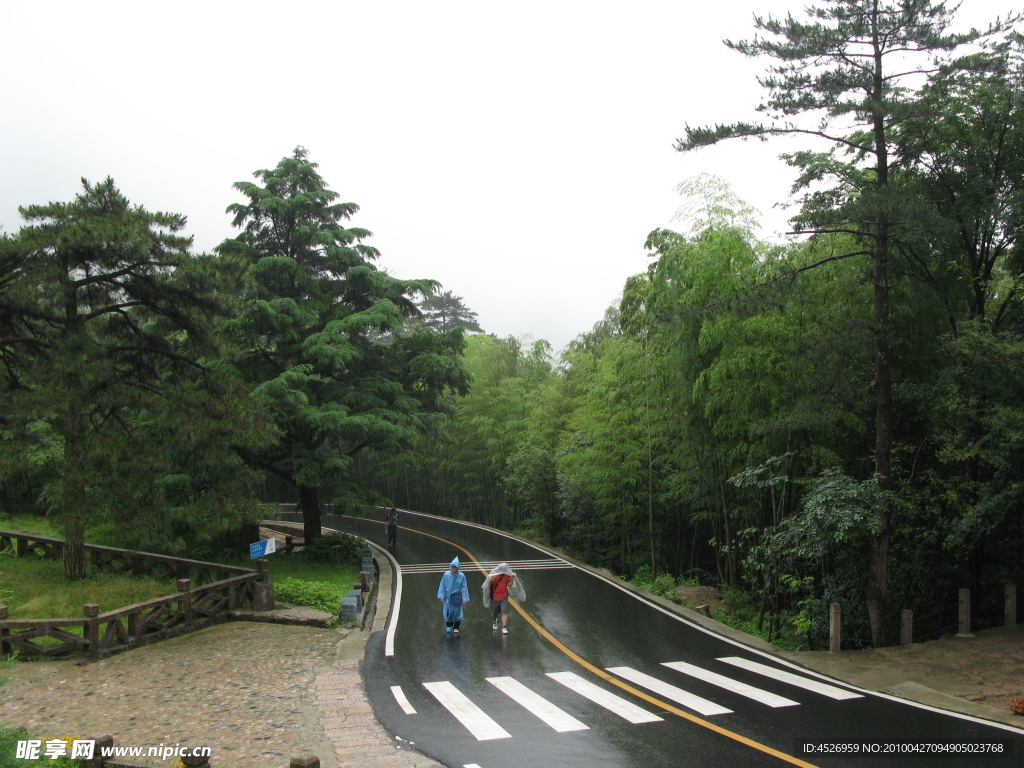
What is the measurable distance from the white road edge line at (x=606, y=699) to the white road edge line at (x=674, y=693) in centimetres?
55

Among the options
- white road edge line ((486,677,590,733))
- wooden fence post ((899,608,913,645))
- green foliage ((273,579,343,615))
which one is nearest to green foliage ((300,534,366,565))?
green foliage ((273,579,343,615))

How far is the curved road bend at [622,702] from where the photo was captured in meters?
6.53

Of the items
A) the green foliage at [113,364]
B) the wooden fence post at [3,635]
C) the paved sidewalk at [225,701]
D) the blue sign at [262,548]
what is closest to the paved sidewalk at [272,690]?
the paved sidewalk at [225,701]

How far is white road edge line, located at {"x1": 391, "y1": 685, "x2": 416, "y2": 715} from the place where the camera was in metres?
8.07

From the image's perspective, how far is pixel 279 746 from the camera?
6934mm

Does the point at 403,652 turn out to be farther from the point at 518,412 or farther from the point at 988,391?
the point at 518,412

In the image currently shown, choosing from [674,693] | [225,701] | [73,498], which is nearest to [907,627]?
[674,693]

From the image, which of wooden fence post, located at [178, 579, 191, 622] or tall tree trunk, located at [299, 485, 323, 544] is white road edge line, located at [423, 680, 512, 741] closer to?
wooden fence post, located at [178, 579, 191, 622]

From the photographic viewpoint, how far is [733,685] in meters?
8.82

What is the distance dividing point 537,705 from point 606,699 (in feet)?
2.83

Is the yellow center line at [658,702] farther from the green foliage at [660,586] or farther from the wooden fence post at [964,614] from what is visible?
the wooden fence post at [964,614]

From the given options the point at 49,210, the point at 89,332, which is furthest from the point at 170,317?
the point at 49,210

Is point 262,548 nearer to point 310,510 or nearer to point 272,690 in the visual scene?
point 272,690

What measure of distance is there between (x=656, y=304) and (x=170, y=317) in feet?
34.4
